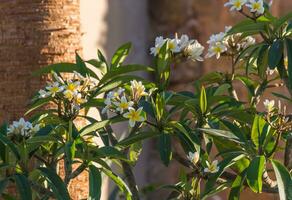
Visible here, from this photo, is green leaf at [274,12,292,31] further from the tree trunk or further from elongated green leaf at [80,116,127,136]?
the tree trunk

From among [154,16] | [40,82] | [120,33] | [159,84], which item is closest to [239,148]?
[159,84]

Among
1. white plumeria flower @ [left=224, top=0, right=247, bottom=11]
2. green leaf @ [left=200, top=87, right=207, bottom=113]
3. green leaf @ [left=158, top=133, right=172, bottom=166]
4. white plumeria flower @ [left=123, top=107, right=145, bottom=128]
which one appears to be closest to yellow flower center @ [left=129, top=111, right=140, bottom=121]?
white plumeria flower @ [left=123, top=107, right=145, bottom=128]

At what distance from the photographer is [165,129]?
6.69ft

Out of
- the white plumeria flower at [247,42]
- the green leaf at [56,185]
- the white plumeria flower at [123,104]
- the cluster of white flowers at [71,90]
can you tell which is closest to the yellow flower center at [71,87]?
the cluster of white flowers at [71,90]

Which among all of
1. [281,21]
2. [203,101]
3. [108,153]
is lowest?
[108,153]

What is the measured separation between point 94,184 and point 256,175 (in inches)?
16.1

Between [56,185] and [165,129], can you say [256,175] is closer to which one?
[165,129]

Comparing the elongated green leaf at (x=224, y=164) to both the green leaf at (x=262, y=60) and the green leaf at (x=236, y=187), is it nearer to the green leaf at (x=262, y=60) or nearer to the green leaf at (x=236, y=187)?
the green leaf at (x=236, y=187)

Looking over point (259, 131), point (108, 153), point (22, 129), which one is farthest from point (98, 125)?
point (259, 131)

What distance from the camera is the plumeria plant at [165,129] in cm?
195

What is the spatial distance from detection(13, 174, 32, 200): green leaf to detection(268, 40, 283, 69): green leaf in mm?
A: 707

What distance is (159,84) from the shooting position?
221cm

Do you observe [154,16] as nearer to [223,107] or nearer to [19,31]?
[19,31]

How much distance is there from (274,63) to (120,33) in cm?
194
